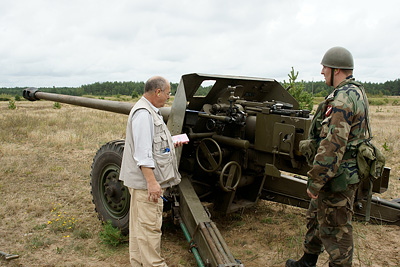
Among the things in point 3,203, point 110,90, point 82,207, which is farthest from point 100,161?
point 110,90

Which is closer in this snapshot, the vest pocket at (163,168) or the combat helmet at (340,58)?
the combat helmet at (340,58)

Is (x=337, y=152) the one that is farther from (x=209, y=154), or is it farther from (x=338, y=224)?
(x=209, y=154)

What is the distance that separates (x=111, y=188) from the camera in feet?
14.9

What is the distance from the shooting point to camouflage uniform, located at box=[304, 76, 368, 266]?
283cm

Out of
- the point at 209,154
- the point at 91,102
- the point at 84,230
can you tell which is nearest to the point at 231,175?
the point at 209,154

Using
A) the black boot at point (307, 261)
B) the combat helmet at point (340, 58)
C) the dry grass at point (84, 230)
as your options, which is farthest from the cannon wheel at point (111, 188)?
the combat helmet at point (340, 58)

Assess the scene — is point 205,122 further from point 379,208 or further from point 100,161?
point 379,208

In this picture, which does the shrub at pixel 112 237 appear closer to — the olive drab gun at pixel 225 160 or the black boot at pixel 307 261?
the olive drab gun at pixel 225 160

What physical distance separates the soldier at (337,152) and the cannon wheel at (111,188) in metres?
2.30

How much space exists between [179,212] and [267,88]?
2.08 m

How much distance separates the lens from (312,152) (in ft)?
10.3

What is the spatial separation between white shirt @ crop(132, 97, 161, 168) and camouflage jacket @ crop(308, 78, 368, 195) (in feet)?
4.35

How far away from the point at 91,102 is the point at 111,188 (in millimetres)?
2629

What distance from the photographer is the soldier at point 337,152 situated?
112 inches
